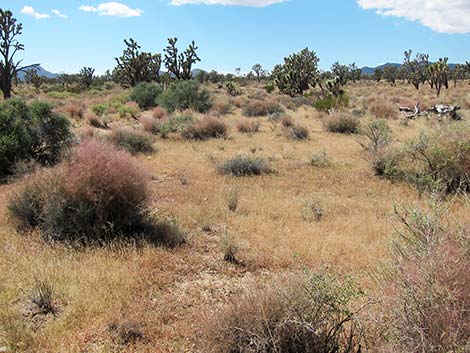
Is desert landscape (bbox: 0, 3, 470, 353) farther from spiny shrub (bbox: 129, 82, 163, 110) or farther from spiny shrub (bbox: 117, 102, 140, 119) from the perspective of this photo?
spiny shrub (bbox: 129, 82, 163, 110)

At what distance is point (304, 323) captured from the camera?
11.8ft

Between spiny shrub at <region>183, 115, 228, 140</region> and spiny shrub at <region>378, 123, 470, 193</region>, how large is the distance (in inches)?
356

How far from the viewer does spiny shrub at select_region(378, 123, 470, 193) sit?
9688 mm

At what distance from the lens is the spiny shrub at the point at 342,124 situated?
1978cm

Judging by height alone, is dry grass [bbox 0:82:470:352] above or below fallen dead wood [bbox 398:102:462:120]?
below

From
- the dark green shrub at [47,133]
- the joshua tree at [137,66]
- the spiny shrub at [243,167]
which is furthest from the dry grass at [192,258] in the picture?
the joshua tree at [137,66]

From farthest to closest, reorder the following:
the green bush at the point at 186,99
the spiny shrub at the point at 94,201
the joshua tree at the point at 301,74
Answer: the joshua tree at the point at 301,74
the green bush at the point at 186,99
the spiny shrub at the point at 94,201

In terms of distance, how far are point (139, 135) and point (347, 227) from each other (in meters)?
9.98

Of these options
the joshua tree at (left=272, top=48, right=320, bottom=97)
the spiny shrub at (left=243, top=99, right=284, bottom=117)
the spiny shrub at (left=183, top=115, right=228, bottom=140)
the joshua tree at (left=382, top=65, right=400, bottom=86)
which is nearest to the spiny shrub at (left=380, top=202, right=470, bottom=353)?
the spiny shrub at (left=183, top=115, right=228, bottom=140)

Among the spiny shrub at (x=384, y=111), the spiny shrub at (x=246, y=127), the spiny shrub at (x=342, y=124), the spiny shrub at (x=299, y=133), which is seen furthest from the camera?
the spiny shrub at (x=384, y=111)

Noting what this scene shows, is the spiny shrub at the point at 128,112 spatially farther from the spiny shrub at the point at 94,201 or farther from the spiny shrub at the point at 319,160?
the spiny shrub at the point at 94,201

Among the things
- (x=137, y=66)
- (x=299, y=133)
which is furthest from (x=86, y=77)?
(x=299, y=133)

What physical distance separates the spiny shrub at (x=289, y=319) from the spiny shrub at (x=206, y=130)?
47.6 ft

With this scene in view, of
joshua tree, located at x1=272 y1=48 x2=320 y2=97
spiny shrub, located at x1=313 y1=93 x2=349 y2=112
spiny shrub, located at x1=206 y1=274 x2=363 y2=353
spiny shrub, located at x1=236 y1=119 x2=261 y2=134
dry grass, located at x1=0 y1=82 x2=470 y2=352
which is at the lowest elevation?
dry grass, located at x1=0 y1=82 x2=470 y2=352
